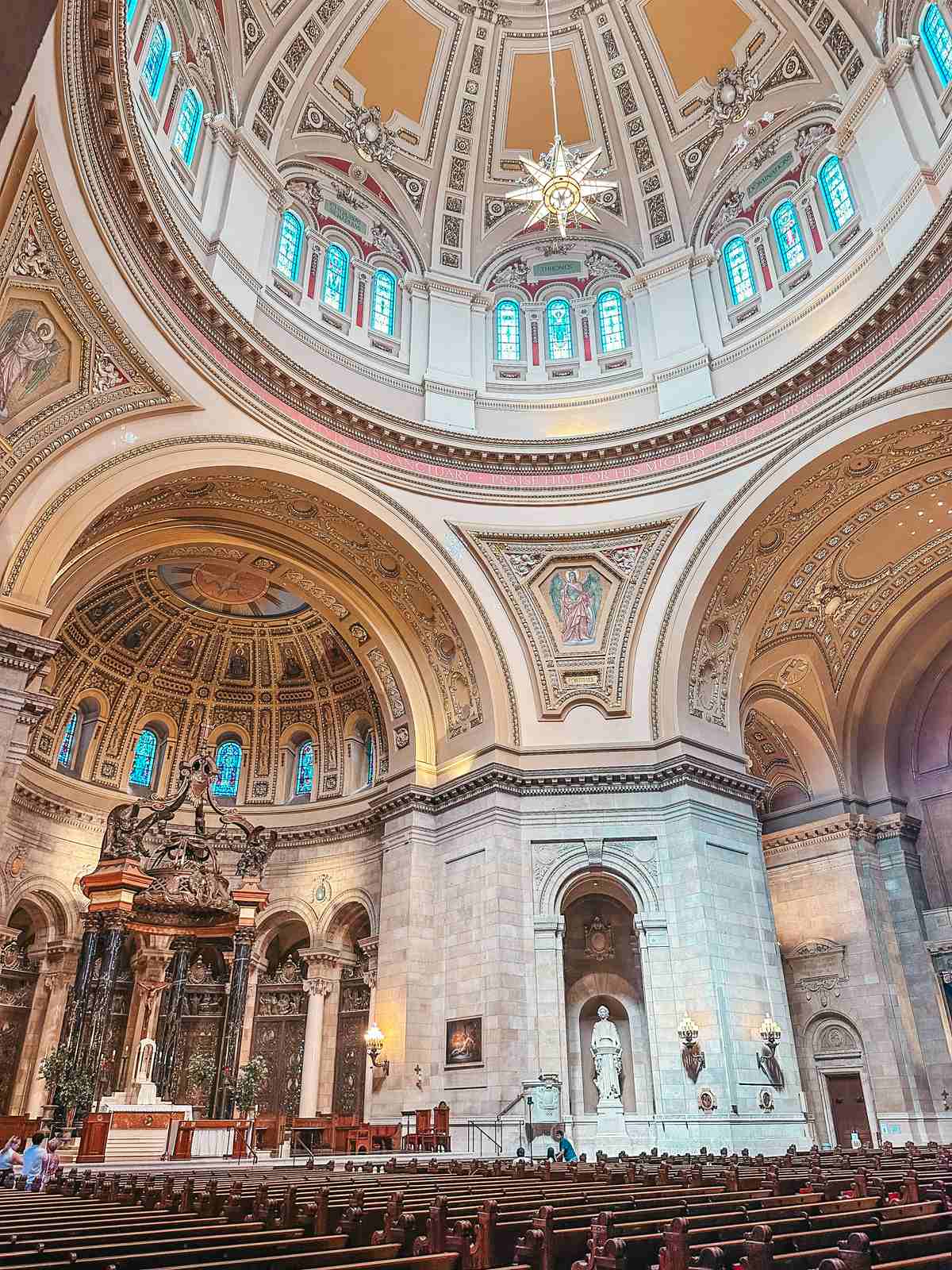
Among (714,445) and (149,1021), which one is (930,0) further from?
(149,1021)

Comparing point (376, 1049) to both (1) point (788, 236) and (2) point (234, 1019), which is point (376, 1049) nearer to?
(2) point (234, 1019)

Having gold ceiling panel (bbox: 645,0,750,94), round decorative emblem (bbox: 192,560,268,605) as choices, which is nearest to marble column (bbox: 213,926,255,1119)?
round decorative emblem (bbox: 192,560,268,605)

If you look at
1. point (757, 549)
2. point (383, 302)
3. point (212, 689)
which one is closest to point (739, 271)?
point (757, 549)

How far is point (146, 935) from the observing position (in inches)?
932

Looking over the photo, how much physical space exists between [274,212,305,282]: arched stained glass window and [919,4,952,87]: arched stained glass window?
1591cm

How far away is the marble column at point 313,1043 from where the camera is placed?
2506 centimetres

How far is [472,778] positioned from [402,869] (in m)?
3.17

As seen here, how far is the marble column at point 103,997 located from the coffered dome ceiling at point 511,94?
65.3ft

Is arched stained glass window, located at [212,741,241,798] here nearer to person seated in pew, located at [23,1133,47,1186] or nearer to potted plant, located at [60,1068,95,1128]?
potted plant, located at [60,1068,95,1128]

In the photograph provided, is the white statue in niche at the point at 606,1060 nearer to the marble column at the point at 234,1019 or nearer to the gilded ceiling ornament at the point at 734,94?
Result: the marble column at the point at 234,1019

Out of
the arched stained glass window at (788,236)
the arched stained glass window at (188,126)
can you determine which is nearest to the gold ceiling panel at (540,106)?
the arched stained glass window at (788,236)

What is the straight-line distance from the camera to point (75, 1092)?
17281 millimetres

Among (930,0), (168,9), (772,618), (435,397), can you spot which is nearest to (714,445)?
(772,618)

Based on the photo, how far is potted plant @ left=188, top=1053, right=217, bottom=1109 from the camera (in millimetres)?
20656
